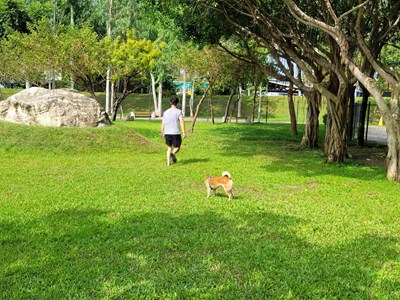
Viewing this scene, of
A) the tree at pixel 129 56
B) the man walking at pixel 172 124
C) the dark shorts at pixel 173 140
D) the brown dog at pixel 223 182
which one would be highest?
the tree at pixel 129 56

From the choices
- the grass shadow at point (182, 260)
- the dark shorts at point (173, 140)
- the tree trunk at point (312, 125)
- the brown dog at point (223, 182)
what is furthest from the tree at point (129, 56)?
the grass shadow at point (182, 260)

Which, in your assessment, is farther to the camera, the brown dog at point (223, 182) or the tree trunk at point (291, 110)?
the tree trunk at point (291, 110)

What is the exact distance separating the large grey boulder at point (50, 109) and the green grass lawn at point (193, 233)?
344 cm

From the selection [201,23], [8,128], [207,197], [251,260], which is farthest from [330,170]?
[8,128]

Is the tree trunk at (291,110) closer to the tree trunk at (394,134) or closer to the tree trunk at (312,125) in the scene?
the tree trunk at (312,125)

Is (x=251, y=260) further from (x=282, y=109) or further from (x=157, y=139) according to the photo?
(x=282, y=109)

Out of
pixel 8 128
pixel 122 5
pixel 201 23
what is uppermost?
pixel 122 5

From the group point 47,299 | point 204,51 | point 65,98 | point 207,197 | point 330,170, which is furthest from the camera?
point 204,51

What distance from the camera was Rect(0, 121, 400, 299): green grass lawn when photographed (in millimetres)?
3645

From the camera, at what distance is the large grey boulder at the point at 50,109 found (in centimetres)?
1335

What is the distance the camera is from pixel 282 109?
44.0 m

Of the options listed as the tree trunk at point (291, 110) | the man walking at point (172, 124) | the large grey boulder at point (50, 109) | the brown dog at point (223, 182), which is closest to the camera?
the brown dog at point (223, 182)

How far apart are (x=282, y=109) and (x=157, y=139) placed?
29355 millimetres

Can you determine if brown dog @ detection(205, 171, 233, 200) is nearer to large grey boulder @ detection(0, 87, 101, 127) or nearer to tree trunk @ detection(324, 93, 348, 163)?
tree trunk @ detection(324, 93, 348, 163)
